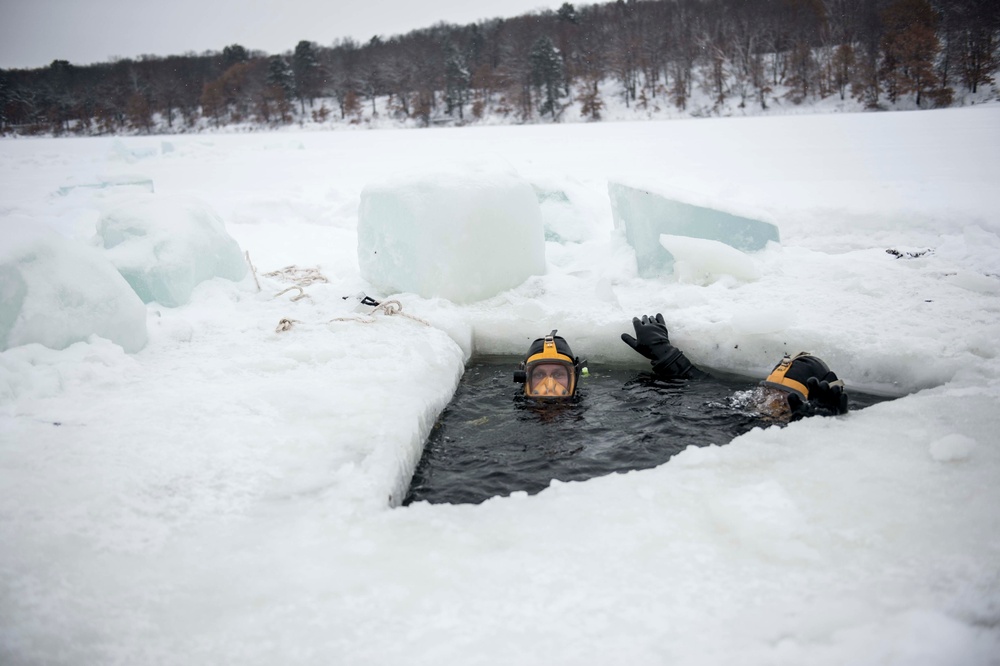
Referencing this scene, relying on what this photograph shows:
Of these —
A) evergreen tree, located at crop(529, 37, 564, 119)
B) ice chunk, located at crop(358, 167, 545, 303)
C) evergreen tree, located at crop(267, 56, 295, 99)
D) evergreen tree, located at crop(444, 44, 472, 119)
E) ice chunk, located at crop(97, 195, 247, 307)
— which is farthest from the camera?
evergreen tree, located at crop(267, 56, 295, 99)

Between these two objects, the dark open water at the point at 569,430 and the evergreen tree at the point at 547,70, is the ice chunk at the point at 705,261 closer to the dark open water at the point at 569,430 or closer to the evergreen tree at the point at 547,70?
the dark open water at the point at 569,430

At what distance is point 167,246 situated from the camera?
5055mm

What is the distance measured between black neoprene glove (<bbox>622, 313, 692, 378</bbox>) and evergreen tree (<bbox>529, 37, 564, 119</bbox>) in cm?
3021

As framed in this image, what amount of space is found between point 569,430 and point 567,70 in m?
35.8

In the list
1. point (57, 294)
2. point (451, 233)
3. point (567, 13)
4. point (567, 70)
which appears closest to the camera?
point (57, 294)

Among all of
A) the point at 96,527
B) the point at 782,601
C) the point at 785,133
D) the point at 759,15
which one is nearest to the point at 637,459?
the point at 782,601

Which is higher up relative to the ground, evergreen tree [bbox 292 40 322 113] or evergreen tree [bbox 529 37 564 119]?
evergreen tree [bbox 292 40 322 113]

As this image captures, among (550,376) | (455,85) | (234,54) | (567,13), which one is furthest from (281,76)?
(550,376)

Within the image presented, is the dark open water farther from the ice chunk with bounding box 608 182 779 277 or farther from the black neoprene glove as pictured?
the ice chunk with bounding box 608 182 779 277

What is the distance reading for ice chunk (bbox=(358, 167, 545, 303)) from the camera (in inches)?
204

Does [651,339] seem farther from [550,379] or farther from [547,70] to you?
[547,70]

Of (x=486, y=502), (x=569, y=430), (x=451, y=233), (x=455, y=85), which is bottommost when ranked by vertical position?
(x=569, y=430)

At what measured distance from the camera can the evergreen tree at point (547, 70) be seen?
32500mm

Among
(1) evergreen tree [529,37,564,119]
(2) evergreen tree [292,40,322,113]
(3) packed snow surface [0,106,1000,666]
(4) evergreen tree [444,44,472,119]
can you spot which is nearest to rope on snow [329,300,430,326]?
(3) packed snow surface [0,106,1000,666]
